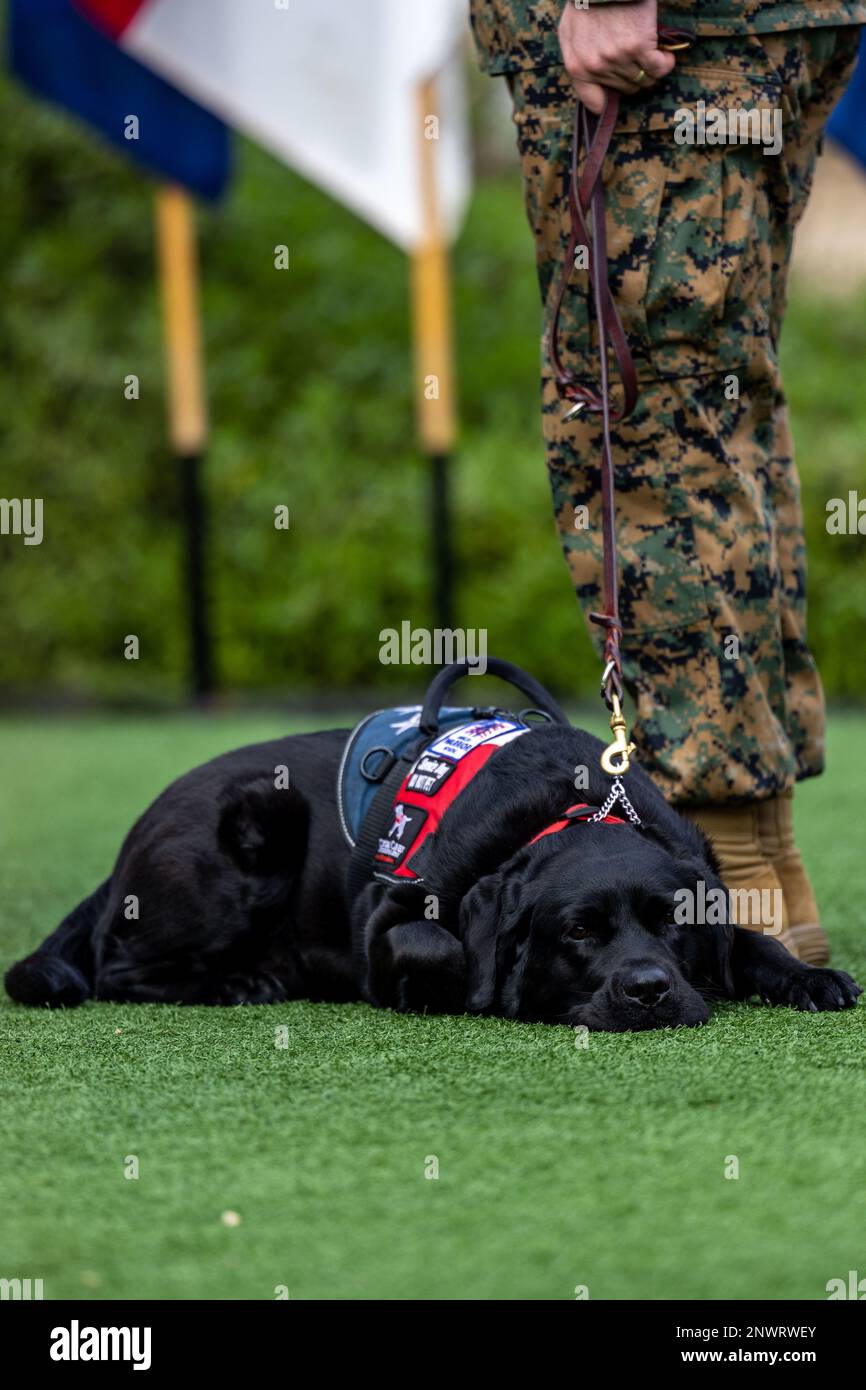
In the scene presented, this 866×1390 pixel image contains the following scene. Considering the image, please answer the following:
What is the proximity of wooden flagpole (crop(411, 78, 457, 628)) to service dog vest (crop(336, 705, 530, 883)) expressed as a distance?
462cm

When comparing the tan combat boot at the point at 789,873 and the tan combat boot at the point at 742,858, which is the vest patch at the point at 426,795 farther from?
the tan combat boot at the point at 789,873

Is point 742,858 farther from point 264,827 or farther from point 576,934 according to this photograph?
point 264,827

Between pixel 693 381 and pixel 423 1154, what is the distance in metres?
1.43

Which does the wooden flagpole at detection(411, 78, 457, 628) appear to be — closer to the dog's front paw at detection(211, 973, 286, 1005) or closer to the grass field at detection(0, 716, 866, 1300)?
the dog's front paw at detection(211, 973, 286, 1005)

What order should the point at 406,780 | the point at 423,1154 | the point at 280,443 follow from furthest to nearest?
the point at 280,443, the point at 406,780, the point at 423,1154

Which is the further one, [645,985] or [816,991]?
[816,991]

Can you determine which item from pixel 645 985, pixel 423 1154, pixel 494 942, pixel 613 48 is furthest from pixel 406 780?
pixel 613 48

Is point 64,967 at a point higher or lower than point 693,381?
lower

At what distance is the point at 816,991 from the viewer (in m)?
2.57

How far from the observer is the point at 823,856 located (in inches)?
162

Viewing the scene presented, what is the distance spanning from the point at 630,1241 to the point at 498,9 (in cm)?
204

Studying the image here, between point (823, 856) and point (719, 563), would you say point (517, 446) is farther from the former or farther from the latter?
point (719, 563)

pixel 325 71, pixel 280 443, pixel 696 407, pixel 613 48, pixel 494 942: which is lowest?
pixel 494 942

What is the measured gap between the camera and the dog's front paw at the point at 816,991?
8.37ft
